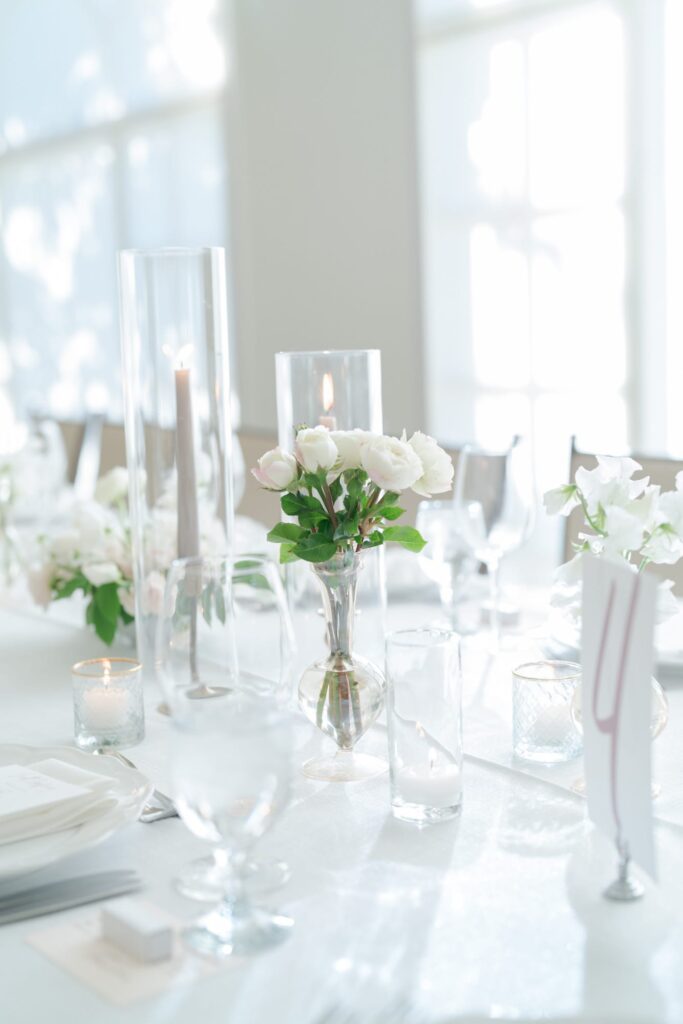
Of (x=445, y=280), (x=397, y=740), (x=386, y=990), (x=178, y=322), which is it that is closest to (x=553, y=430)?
(x=445, y=280)

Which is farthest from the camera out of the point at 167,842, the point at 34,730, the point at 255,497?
the point at 255,497

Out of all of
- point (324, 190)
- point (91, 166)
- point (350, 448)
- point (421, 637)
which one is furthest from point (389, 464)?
point (91, 166)

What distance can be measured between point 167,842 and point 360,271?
3.83m

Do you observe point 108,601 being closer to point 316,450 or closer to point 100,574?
point 100,574

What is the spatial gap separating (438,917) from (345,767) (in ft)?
1.06

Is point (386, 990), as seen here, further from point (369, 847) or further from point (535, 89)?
point (535, 89)

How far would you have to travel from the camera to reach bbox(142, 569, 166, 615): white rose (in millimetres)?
1333

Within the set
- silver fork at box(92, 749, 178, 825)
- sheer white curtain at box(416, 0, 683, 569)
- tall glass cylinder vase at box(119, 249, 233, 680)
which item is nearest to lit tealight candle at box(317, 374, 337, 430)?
tall glass cylinder vase at box(119, 249, 233, 680)

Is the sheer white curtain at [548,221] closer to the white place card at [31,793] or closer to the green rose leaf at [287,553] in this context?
the green rose leaf at [287,553]

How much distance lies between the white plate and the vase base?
18 centimetres

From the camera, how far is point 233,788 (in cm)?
82

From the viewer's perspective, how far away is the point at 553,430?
420 cm

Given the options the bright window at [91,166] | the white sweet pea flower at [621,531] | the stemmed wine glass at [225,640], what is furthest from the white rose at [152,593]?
the bright window at [91,166]

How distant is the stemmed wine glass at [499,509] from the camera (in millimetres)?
1685
